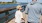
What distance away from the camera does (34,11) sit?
4.53ft

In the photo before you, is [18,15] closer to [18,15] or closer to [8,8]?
[18,15]

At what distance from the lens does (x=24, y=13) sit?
1401mm

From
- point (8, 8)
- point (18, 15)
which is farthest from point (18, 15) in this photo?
point (8, 8)

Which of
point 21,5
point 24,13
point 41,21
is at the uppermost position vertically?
point 21,5

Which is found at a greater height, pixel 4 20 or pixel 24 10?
pixel 24 10

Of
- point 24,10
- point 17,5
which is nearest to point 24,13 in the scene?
point 24,10

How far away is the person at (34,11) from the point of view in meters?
1.36

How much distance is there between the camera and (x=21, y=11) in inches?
55.1

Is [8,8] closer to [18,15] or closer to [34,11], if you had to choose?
[18,15]

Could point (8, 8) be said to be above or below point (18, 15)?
above

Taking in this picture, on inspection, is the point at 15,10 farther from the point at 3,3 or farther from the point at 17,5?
the point at 3,3

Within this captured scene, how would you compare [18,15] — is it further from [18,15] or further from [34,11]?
[34,11]

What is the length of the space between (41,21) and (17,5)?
0.41 m

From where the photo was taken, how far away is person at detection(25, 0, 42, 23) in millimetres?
1362
